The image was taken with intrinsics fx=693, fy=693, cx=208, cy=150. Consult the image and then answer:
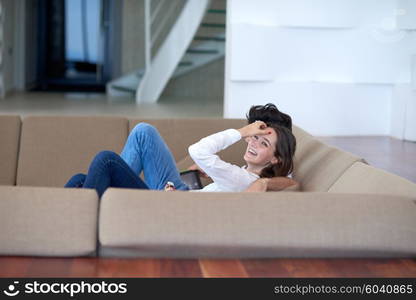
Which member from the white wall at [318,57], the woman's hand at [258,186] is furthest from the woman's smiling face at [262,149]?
the white wall at [318,57]

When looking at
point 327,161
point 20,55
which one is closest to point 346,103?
point 327,161

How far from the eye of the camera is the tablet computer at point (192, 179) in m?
3.36

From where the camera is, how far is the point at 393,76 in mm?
6957

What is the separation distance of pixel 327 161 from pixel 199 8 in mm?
6371

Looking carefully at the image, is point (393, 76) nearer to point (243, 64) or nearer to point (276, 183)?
point (243, 64)

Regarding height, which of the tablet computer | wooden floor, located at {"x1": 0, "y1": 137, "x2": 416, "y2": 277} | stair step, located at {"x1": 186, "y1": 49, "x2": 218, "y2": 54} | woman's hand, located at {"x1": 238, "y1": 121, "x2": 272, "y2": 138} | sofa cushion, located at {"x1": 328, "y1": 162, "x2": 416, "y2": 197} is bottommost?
the tablet computer

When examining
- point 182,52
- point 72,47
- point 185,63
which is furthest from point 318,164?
point 72,47

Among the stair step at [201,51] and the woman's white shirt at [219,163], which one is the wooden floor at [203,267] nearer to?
the woman's white shirt at [219,163]

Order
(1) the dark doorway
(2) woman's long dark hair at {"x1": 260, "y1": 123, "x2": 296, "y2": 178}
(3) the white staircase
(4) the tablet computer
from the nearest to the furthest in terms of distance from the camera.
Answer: (2) woman's long dark hair at {"x1": 260, "y1": 123, "x2": 296, "y2": 178} < (4) the tablet computer < (3) the white staircase < (1) the dark doorway

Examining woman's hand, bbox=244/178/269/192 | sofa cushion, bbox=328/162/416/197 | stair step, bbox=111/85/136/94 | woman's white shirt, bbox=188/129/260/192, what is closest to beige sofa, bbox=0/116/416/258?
sofa cushion, bbox=328/162/416/197

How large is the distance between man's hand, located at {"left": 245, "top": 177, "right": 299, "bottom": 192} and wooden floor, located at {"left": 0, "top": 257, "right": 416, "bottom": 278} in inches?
30.4

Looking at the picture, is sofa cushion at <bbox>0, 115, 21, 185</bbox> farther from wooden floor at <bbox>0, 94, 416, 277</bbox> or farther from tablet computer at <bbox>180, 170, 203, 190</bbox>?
wooden floor at <bbox>0, 94, 416, 277</bbox>

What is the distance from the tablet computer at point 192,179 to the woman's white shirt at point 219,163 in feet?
1.58

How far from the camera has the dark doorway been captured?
42.9ft
